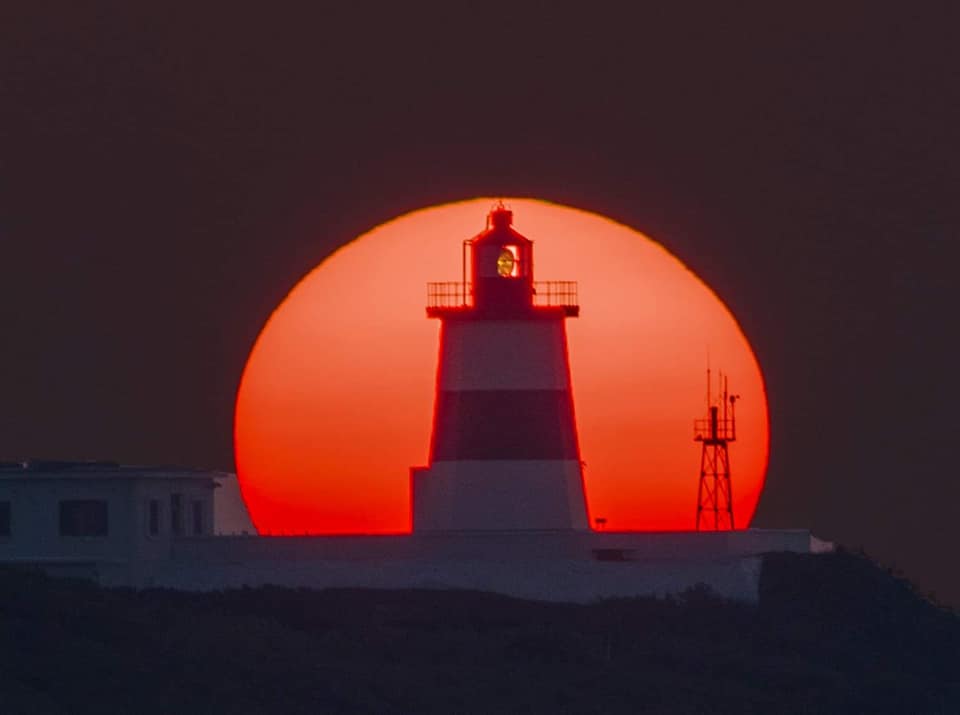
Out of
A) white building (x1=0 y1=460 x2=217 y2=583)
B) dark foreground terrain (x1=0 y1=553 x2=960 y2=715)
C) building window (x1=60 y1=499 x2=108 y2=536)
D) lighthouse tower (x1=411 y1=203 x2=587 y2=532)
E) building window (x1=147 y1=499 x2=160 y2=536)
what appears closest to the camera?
dark foreground terrain (x1=0 y1=553 x2=960 y2=715)

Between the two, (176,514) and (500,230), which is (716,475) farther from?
(176,514)

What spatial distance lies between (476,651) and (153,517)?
6.90m

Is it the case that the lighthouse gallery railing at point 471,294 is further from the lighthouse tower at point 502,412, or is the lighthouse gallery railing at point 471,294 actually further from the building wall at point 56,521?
the building wall at point 56,521

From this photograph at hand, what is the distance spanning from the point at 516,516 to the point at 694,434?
26.3ft

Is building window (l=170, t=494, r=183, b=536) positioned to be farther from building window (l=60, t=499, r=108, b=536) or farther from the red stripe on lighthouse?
the red stripe on lighthouse

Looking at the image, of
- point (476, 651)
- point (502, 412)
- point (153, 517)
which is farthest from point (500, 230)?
point (476, 651)

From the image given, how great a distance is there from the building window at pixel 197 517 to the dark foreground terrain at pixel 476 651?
4639 millimetres

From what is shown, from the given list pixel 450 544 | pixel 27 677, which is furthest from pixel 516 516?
pixel 27 677

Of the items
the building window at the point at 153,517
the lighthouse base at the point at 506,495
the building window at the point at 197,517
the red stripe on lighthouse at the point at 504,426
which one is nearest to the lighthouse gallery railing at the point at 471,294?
the red stripe on lighthouse at the point at 504,426

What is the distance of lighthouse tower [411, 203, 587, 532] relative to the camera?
64.1 m

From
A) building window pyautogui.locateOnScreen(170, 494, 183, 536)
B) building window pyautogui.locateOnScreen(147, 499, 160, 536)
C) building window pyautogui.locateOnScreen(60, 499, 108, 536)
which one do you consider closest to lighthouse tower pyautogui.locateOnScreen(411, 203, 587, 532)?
building window pyautogui.locateOnScreen(170, 494, 183, 536)

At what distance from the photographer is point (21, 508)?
210 ft

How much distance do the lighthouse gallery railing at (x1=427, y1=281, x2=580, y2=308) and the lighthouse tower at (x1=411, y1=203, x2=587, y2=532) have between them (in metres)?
0.21

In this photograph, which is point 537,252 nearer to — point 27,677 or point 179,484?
point 179,484
